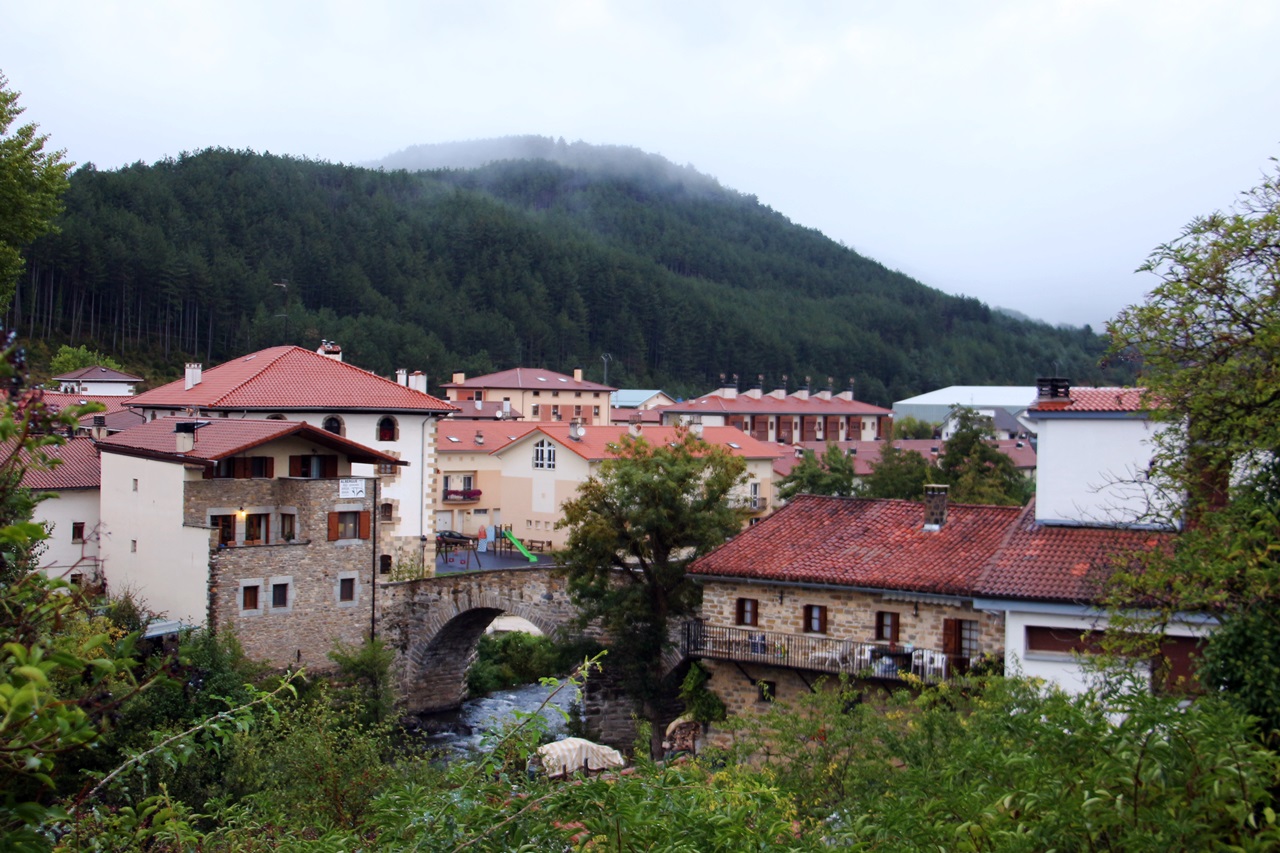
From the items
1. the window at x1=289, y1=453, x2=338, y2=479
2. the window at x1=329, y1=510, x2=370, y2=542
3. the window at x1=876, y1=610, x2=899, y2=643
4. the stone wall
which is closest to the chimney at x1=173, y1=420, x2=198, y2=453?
the stone wall

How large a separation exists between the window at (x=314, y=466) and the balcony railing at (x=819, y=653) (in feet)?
38.9

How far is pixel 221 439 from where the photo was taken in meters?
29.4

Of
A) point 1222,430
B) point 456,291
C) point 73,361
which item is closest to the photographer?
point 1222,430

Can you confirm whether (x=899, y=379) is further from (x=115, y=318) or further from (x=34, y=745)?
(x=34, y=745)

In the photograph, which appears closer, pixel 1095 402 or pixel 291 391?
pixel 1095 402

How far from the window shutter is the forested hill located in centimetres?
6265

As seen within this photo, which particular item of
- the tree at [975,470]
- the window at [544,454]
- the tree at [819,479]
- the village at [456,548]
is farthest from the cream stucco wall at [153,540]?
the tree at [819,479]

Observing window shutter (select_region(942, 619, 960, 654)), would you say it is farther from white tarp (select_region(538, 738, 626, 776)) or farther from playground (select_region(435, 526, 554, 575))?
playground (select_region(435, 526, 554, 575))

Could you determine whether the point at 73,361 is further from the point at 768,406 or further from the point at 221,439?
the point at 768,406

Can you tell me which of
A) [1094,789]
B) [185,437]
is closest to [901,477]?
[185,437]

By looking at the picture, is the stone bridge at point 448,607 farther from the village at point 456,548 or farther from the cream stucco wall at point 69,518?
the cream stucco wall at point 69,518

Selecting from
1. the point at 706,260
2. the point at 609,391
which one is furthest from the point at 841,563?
the point at 706,260

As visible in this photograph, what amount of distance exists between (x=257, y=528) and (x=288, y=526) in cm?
79

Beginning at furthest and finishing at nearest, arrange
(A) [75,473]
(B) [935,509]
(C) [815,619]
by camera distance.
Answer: (A) [75,473] < (B) [935,509] < (C) [815,619]
